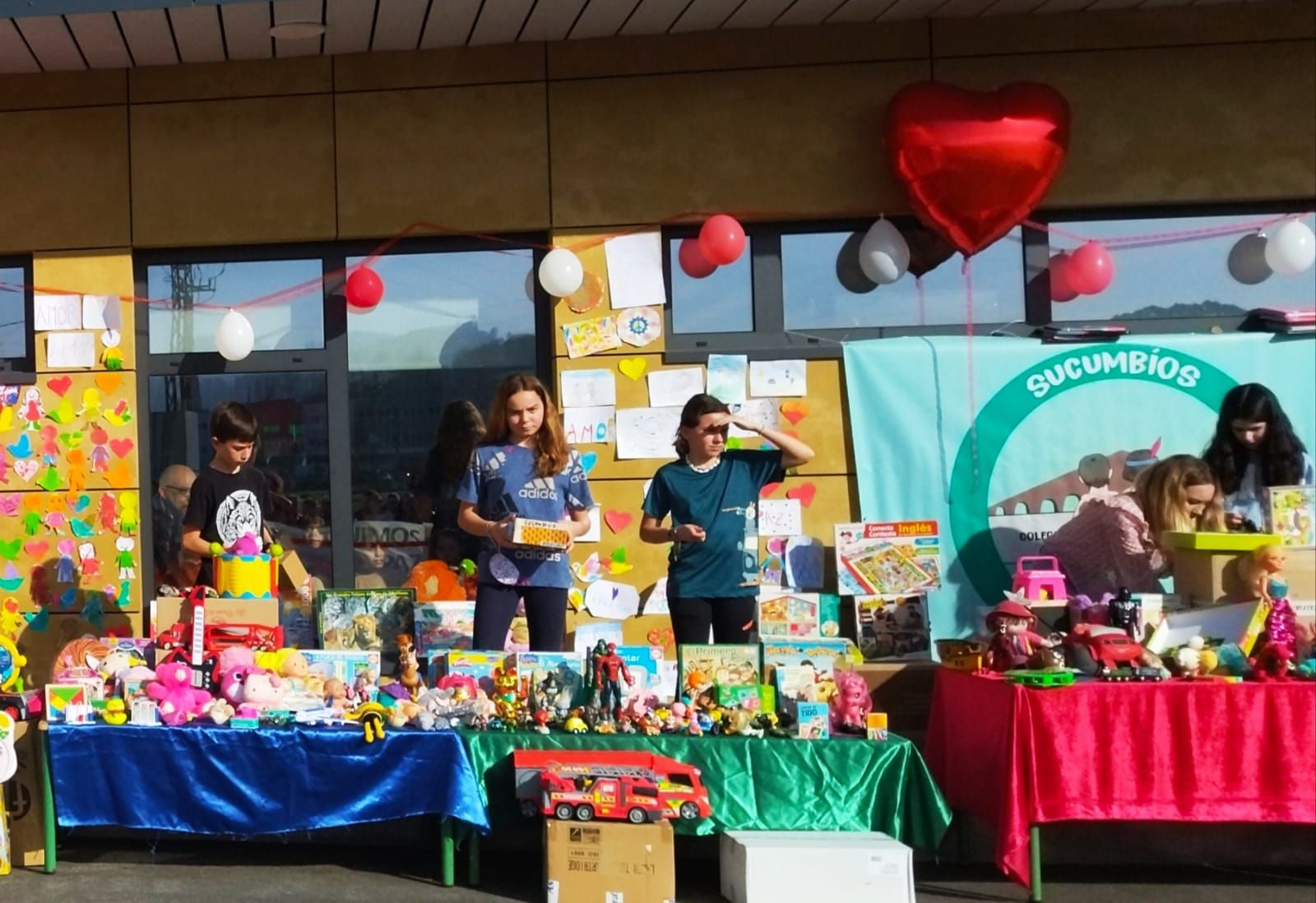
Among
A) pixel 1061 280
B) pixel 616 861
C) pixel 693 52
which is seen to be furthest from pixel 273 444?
pixel 1061 280

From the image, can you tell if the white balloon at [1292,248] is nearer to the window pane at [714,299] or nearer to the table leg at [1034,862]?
the window pane at [714,299]

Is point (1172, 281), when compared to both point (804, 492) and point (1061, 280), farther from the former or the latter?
point (804, 492)

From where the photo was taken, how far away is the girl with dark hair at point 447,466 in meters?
6.63

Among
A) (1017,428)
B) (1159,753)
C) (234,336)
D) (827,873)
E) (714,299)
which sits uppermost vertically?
(714,299)

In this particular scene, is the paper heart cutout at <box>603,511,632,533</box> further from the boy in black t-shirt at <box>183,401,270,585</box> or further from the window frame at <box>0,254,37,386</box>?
the window frame at <box>0,254,37,386</box>

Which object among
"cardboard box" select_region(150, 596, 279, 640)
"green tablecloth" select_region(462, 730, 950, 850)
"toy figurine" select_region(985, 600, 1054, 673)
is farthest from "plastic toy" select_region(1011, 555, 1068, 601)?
"cardboard box" select_region(150, 596, 279, 640)

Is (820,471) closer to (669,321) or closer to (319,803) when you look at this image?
(669,321)

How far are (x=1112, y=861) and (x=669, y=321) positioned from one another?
9.94 ft

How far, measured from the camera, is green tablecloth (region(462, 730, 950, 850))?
455cm

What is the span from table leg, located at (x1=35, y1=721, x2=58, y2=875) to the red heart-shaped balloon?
414cm

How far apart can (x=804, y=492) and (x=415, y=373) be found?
76.3 inches

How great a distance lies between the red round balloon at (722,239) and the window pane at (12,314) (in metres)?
3.34

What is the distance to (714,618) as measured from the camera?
5242 mm

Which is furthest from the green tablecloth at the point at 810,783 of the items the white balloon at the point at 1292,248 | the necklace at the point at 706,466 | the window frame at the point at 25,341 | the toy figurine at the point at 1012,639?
the window frame at the point at 25,341
